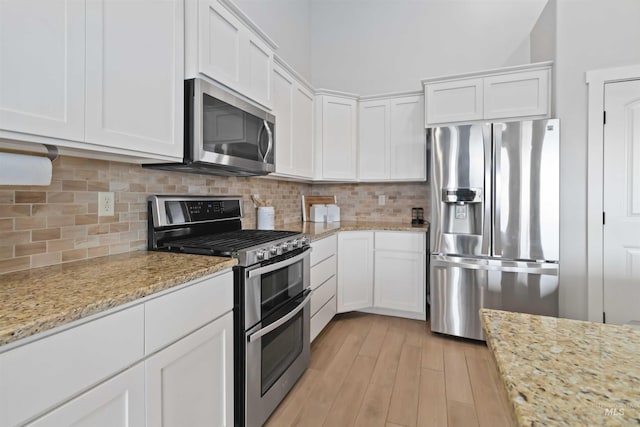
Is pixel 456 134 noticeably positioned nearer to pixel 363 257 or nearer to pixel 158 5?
pixel 363 257

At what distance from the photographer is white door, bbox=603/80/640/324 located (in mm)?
2266

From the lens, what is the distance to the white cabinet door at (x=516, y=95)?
8.49 feet

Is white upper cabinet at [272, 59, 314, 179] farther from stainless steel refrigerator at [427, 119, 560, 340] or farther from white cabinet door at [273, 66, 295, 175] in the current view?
stainless steel refrigerator at [427, 119, 560, 340]

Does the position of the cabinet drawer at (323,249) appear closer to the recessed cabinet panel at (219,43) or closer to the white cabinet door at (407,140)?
the white cabinet door at (407,140)

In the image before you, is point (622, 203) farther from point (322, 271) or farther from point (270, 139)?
point (270, 139)

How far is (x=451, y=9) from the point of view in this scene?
342 centimetres

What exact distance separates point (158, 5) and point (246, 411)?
1.90 meters

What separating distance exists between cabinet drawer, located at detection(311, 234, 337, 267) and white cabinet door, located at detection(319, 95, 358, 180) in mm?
801

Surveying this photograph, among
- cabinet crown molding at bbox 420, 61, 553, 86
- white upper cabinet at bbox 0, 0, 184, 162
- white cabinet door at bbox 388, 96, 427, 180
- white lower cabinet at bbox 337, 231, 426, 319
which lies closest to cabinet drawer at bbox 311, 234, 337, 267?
white lower cabinet at bbox 337, 231, 426, 319

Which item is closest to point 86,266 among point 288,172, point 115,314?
point 115,314

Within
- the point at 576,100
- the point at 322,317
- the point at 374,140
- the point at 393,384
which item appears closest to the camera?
the point at 393,384

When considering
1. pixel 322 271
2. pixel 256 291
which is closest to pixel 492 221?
pixel 322 271

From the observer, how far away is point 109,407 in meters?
0.88

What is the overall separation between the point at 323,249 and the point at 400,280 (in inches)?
36.7
